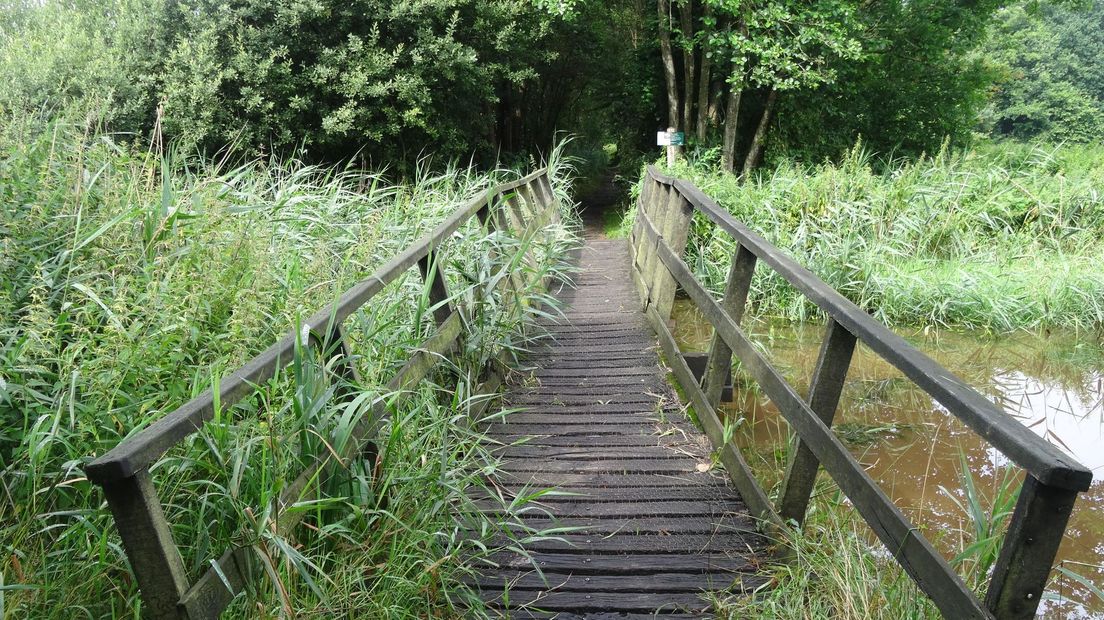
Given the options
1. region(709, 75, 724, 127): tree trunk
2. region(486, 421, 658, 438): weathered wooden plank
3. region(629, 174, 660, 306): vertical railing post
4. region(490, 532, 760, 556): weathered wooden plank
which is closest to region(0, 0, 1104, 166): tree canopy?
region(709, 75, 724, 127): tree trunk

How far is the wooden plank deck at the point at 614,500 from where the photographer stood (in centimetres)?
256

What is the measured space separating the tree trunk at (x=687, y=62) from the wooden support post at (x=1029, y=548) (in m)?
13.3

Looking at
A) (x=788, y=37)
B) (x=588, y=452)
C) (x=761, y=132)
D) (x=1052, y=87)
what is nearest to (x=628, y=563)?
(x=588, y=452)

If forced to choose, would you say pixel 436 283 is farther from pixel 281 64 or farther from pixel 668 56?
pixel 668 56

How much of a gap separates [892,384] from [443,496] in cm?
448

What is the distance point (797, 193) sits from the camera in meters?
8.83

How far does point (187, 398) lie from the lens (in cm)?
273

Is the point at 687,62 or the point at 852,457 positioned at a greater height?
the point at 687,62

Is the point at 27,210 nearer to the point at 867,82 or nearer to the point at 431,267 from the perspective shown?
the point at 431,267

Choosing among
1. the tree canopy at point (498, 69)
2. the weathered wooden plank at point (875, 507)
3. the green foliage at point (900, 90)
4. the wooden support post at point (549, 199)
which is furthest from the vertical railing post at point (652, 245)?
the green foliage at point (900, 90)

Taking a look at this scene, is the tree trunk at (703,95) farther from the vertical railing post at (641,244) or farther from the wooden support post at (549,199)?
the vertical railing post at (641,244)

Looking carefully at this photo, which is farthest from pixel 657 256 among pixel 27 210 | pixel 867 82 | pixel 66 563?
pixel 867 82

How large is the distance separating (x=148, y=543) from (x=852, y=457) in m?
1.83

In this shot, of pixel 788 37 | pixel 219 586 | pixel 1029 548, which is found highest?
pixel 788 37
